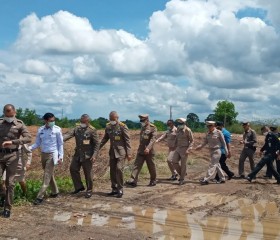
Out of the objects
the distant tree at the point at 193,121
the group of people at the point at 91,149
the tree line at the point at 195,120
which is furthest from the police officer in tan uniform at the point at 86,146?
the distant tree at the point at 193,121

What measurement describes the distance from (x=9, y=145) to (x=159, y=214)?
329 cm

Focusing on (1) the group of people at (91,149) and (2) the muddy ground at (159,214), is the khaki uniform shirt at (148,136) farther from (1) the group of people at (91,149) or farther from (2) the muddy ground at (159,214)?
(2) the muddy ground at (159,214)

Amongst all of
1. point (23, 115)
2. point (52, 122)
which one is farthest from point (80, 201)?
point (23, 115)

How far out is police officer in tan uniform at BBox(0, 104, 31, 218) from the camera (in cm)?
848

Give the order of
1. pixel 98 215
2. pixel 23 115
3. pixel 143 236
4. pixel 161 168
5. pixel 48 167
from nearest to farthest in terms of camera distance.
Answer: pixel 143 236, pixel 98 215, pixel 48 167, pixel 161 168, pixel 23 115

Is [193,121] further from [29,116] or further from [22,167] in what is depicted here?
[22,167]

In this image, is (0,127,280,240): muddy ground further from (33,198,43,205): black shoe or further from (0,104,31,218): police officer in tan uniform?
(0,104,31,218): police officer in tan uniform

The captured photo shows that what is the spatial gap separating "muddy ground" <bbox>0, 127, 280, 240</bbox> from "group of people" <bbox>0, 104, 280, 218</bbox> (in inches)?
17.6

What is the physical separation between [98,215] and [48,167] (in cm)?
178

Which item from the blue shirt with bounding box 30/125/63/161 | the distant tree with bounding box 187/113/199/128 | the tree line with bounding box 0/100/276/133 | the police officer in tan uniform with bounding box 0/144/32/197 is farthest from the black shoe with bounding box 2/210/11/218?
the distant tree with bounding box 187/113/199/128

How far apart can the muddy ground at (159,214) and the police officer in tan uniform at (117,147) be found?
0.43 meters

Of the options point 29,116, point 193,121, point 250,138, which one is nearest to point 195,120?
point 193,121

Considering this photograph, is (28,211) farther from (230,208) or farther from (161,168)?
(161,168)

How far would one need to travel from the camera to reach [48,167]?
33.0 feet
